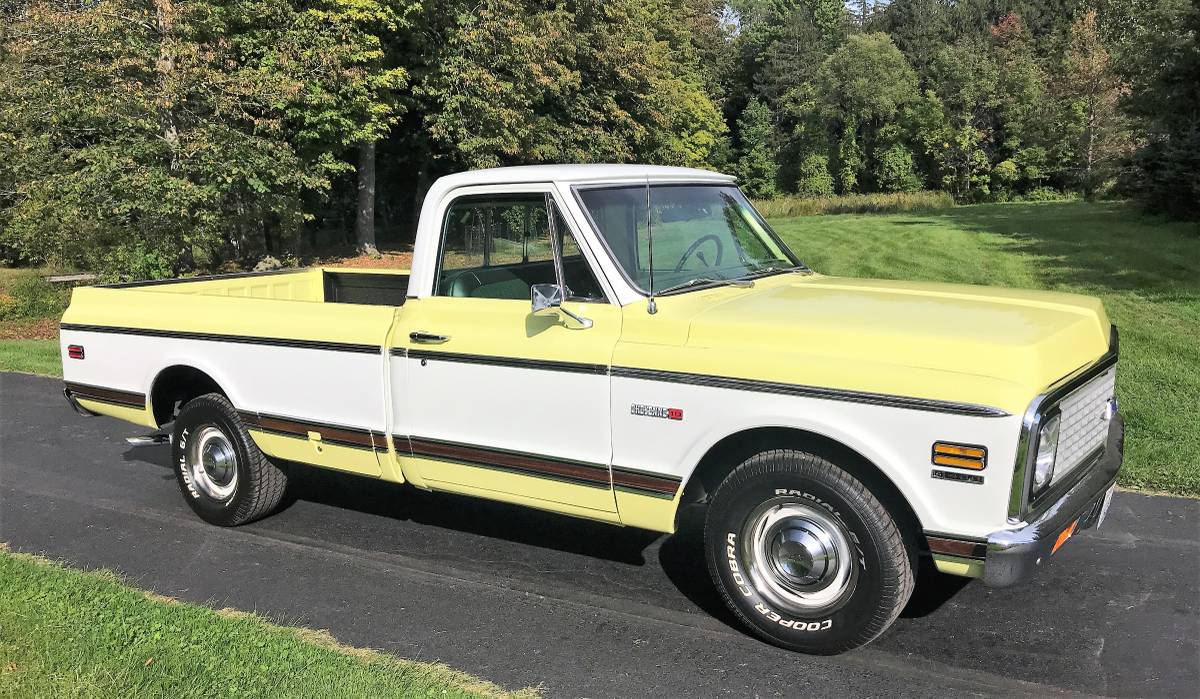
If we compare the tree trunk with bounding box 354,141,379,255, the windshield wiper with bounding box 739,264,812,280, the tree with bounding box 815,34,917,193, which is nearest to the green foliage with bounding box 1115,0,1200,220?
the windshield wiper with bounding box 739,264,812,280

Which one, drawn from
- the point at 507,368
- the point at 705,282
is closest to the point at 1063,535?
the point at 705,282

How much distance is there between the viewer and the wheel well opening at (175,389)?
584 centimetres

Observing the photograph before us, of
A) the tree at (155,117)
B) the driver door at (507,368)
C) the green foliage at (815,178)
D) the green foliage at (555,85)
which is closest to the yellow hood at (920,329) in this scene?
the driver door at (507,368)

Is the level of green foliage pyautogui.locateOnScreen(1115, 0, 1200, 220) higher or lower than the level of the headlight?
higher

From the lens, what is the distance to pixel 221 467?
5.79m

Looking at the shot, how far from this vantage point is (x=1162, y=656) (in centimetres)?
379

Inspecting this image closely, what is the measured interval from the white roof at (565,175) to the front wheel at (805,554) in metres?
1.70

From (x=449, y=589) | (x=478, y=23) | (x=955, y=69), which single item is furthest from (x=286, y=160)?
(x=955, y=69)

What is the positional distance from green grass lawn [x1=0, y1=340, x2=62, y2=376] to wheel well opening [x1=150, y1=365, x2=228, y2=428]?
6.27 meters

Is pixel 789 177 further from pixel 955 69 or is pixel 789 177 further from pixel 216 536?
pixel 216 536

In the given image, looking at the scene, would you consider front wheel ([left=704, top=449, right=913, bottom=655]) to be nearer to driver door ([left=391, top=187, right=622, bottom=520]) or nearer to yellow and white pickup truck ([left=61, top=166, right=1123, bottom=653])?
yellow and white pickup truck ([left=61, top=166, right=1123, bottom=653])

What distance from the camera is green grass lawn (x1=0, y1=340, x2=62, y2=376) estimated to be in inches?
450

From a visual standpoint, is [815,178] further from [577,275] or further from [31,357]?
[577,275]

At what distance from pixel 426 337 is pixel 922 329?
2.47m
